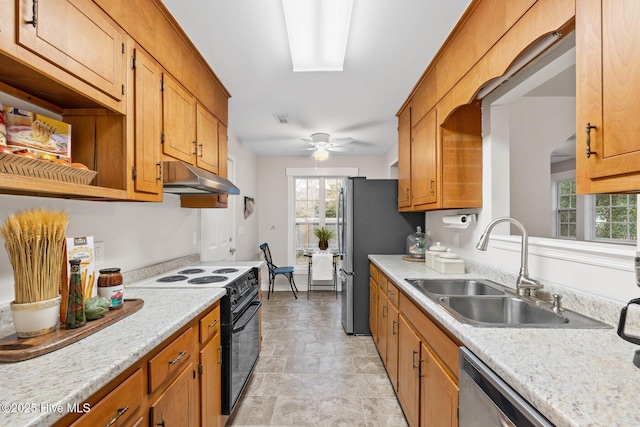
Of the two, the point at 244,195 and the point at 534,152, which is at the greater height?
the point at 534,152

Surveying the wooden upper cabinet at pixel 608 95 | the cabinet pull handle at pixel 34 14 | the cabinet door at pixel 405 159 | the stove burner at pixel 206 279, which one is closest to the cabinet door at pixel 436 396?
the wooden upper cabinet at pixel 608 95

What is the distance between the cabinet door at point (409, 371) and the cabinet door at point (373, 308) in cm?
87

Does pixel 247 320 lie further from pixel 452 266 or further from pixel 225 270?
pixel 452 266

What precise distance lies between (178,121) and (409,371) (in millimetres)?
2085

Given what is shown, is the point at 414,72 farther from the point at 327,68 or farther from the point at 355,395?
the point at 355,395

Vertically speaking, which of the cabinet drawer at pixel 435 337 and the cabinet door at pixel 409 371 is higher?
the cabinet drawer at pixel 435 337

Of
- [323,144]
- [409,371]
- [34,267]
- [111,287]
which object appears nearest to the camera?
[34,267]

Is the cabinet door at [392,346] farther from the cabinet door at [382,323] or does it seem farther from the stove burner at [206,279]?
the stove burner at [206,279]

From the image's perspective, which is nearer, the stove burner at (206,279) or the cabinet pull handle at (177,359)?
the cabinet pull handle at (177,359)

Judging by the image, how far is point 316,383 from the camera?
231 cm

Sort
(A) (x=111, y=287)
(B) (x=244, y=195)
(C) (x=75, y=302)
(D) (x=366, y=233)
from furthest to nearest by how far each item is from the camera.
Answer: (B) (x=244, y=195) → (D) (x=366, y=233) → (A) (x=111, y=287) → (C) (x=75, y=302)

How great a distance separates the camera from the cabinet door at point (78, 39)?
0.92m

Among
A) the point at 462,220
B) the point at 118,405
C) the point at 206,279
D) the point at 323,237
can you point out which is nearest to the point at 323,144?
the point at 323,237

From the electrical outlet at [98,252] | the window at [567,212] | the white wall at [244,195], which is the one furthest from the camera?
the white wall at [244,195]
